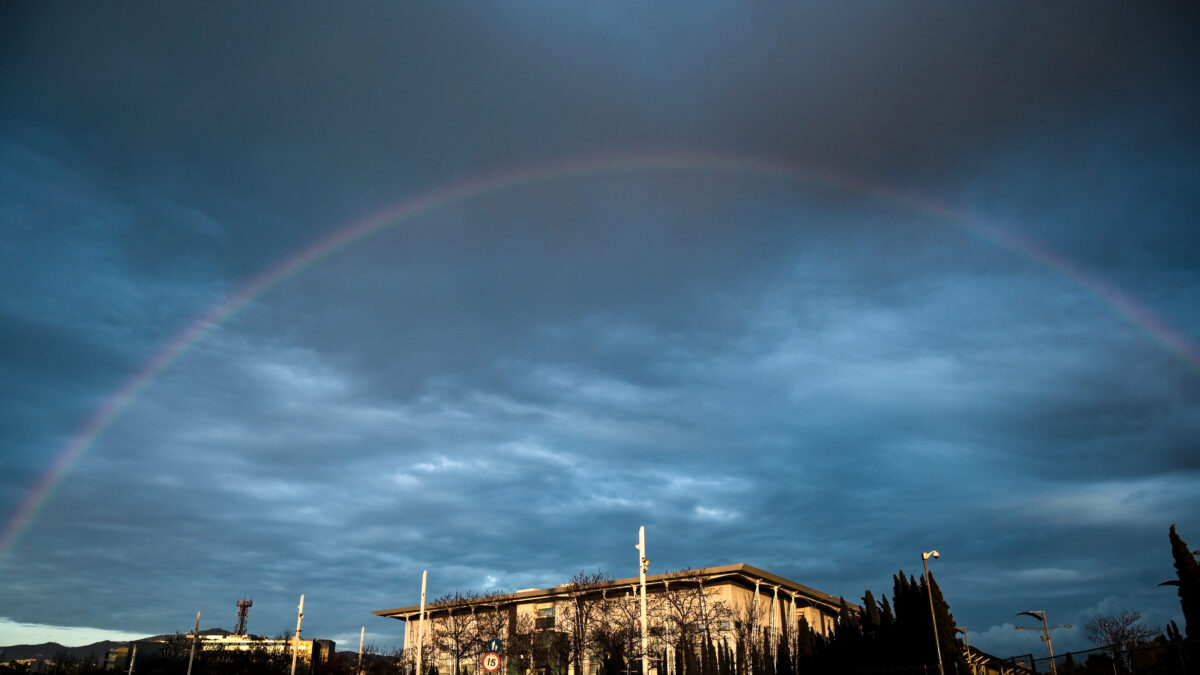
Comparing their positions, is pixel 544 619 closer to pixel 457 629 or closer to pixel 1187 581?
pixel 457 629

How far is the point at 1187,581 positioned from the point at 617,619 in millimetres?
40444

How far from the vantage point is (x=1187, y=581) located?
43656 mm

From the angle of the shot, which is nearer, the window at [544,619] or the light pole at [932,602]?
the light pole at [932,602]

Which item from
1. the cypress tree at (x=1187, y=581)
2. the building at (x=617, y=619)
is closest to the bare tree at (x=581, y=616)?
the building at (x=617, y=619)

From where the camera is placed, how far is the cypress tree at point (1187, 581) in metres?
42.7

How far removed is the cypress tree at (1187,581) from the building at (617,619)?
1216 inches

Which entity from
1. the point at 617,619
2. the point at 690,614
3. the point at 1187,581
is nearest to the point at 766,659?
the point at 690,614

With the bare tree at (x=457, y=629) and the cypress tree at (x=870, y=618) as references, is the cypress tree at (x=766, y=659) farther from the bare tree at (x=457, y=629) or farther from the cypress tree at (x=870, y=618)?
the bare tree at (x=457, y=629)

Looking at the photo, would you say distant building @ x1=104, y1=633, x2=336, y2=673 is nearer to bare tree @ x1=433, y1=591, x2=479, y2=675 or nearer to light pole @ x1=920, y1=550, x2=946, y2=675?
bare tree @ x1=433, y1=591, x2=479, y2=675

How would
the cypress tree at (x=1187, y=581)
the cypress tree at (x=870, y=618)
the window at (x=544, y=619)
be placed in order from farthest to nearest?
1. the window at (x=544, y=619)
2. the cypress tree at (x=870, y=618)
3. the cypress tree at (x=1187, y=581)

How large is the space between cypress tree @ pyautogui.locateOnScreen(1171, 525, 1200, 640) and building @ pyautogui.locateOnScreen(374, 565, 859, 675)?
30.9 meters

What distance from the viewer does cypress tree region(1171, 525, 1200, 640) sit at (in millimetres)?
42656

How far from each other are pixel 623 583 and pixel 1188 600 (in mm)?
45365

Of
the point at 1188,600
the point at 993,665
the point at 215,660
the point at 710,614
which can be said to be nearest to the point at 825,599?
the point at 993,665
